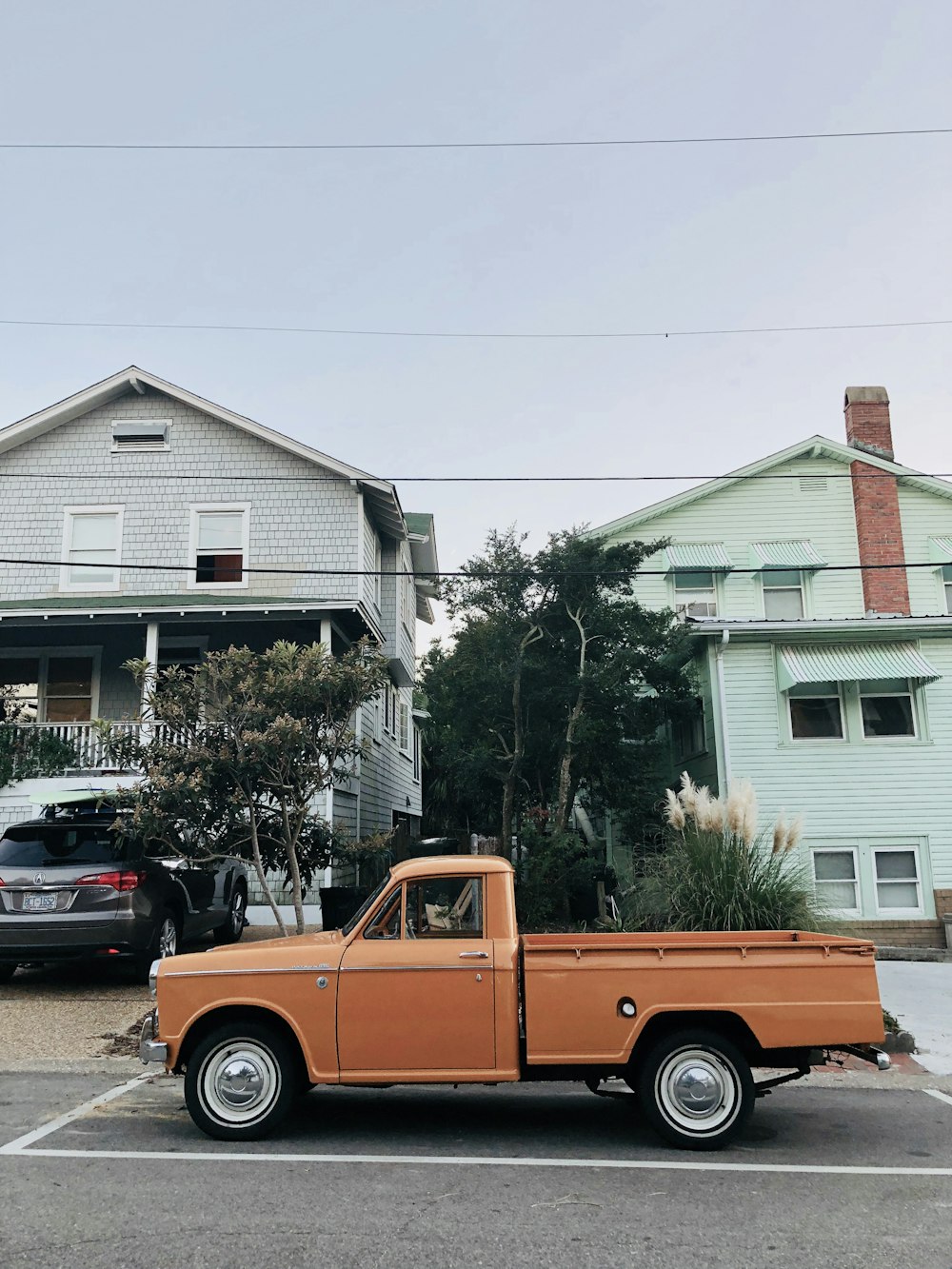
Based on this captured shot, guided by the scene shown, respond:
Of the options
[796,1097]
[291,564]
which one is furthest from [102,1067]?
[291,564]

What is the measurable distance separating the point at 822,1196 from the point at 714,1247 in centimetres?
99

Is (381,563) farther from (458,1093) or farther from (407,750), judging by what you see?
(458,1093)

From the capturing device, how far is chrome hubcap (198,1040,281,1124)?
6398 millimetres

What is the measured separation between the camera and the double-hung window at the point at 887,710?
19.5m

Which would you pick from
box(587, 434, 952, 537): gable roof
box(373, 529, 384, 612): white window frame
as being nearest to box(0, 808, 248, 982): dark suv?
box(373, 529, 384, 612): white window frame

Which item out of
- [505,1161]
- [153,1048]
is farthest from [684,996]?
[153,1048]

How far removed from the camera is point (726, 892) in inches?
443

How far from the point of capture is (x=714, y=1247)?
4715 millimetres

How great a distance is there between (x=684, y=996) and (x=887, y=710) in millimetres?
14719

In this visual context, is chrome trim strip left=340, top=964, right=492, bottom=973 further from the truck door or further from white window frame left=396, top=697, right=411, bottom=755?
white window frame left=396, top=697, right=411, bottom=755

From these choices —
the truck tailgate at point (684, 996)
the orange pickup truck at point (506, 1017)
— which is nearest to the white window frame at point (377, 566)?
the orange pickup truck at point (506, 1017)

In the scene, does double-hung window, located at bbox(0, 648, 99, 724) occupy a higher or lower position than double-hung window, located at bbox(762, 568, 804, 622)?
lower

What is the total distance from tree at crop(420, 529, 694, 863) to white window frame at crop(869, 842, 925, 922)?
409 centimetres

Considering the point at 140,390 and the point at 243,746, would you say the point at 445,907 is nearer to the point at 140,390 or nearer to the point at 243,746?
the point at 243,746
